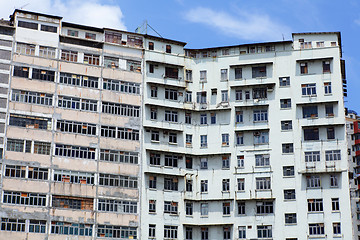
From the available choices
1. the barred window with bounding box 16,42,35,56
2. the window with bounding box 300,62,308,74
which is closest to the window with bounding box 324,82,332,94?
the window with bounding box 300,62,308,74

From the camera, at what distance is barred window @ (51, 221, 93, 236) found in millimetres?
56819

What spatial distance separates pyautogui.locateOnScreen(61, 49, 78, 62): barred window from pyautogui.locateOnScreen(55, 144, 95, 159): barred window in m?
9.41

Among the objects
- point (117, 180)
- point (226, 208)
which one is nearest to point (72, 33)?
point (117, 180)

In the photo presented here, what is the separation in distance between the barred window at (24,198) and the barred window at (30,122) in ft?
22.1

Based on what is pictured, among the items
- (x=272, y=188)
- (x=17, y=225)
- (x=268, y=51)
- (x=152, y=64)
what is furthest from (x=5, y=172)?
(x=268, y=51)

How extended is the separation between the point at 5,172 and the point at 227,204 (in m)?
22.9

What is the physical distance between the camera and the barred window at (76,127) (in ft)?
196

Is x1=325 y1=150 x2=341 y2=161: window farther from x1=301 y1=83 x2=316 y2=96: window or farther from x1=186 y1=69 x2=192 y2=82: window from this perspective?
x1=186 y1=69 x2=192 y2=82: window

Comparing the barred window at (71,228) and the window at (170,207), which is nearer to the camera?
the barred window at (71,228)

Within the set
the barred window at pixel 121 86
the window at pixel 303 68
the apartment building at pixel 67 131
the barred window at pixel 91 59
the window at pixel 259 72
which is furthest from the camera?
the window at pixel 259 72

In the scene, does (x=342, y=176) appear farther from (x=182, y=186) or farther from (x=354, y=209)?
(x=354, y=209)

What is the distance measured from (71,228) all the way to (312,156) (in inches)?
1011

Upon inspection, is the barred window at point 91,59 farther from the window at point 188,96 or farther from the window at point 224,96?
the window at point 224,96

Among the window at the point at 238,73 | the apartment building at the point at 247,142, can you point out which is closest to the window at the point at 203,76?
the apartment building at the point at 247,142
